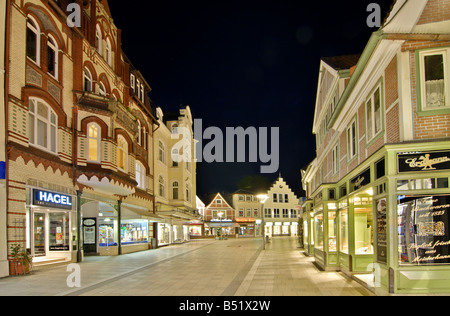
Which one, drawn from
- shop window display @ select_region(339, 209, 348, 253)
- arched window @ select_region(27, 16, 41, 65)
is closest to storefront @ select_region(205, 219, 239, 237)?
shop window display @ select_region(339, 209, 348, 253)

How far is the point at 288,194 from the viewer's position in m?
77.7

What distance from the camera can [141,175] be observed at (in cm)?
3195

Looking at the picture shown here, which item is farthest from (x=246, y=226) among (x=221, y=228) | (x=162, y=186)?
(x=162, y=186)

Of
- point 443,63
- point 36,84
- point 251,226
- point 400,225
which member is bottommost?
point 251,226

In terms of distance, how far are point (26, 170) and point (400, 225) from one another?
42.6 ft

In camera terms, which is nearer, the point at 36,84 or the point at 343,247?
the point at 343,247

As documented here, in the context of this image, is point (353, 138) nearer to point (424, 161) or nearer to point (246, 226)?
point (424, 161)

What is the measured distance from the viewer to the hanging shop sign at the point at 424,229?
9.48 meters

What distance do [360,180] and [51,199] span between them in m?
12.2

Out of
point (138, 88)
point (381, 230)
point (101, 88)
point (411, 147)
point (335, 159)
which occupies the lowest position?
point (381, 230)

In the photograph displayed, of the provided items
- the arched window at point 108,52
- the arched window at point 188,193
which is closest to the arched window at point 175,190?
the arched window at point 188,193

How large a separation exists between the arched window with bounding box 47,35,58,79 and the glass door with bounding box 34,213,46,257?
6.13 meters
